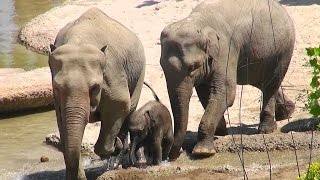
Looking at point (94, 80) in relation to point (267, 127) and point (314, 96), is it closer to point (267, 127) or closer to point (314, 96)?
point (314, 96)

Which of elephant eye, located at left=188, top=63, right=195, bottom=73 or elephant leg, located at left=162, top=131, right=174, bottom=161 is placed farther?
elephant leg, located at left=162, top=131, right=174, bottom=161

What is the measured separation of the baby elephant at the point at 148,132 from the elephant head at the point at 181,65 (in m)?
0.13

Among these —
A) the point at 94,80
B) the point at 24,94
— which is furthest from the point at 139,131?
the point at 24,94

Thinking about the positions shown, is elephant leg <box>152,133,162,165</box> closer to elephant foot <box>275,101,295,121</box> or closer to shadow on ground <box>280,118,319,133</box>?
shadow on ground <box>280,118,319,133</box>

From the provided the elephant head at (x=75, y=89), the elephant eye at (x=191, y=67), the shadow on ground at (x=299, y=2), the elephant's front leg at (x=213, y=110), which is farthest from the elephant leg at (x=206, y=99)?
the shadow on ground at (x=299, y=2)

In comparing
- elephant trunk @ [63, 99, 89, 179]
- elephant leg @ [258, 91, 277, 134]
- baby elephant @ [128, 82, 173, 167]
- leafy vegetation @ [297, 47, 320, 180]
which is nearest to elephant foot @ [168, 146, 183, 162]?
baby elephant @ [128, 82, 173, 167]

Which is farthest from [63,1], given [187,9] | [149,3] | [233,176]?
[233,176]

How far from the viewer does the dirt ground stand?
33.6 feet

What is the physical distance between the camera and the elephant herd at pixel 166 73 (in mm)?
7234

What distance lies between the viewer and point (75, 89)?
23.2 ft

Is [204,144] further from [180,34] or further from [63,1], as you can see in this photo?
[63,1]

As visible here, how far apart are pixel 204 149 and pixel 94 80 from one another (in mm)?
1892

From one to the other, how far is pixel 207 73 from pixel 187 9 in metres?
8.79

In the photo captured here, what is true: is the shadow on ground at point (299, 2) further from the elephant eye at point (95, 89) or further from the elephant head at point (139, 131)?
the elephant eye at point (95, 89)
